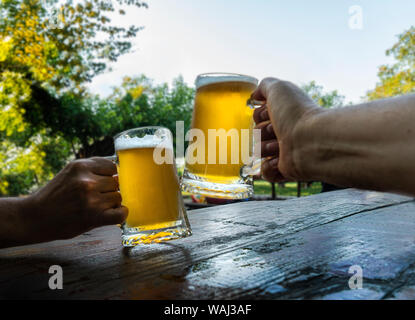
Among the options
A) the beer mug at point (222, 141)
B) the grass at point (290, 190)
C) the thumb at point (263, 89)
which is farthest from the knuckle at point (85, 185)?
the grass at point (290, 190)

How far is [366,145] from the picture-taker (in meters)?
0.77

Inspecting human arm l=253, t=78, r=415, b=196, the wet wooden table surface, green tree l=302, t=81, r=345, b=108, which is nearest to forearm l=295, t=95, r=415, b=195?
human arm l=253, t=78, r=415, b=196

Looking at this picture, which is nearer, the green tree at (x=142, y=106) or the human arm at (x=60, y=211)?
the human arm at (x=60, y=211)

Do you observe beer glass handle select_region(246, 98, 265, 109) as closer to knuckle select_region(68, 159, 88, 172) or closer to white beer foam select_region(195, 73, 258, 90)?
white beer foam select_region(195, 73, 258, 90)

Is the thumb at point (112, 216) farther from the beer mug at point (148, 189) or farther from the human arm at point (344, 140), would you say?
the human arm at point (344, 140)

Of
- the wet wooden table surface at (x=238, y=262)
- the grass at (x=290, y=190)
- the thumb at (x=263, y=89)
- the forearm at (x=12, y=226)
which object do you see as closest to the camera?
the wet wooden table surface at (x=238, y=262)

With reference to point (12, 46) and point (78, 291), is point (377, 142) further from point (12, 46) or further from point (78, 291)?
point (12, 46)

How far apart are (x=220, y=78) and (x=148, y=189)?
43 cm

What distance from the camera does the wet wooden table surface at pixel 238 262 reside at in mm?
644

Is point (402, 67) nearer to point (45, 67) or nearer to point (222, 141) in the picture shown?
point (45, 67)

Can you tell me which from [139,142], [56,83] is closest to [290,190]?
[56,83]

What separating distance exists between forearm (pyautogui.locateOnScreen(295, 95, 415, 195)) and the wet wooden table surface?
0.18 meters

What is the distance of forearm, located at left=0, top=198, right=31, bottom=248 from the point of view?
0.98 meters

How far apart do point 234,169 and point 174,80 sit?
2200cm
